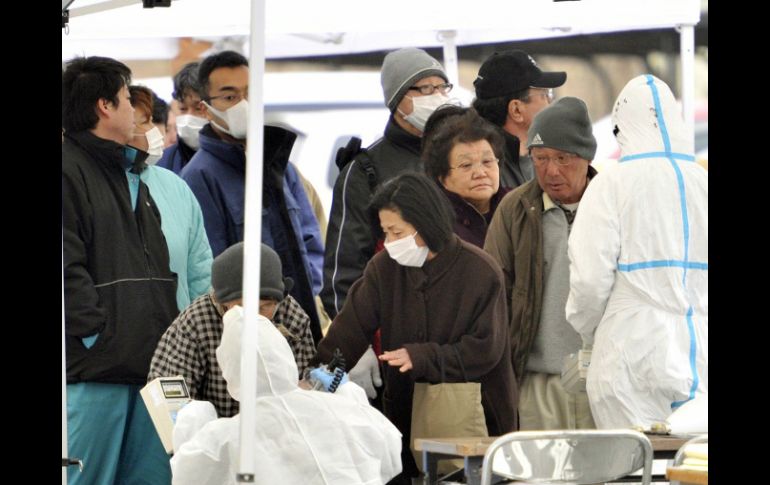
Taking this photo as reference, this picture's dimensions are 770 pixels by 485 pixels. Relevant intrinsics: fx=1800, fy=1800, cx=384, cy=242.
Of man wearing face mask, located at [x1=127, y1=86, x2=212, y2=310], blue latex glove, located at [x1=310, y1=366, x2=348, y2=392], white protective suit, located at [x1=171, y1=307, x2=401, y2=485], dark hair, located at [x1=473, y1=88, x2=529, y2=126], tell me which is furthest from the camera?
dark hair, located at [x1=473, y1=88, x2=529, y2=126]

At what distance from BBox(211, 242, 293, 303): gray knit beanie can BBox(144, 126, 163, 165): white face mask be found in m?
0.62

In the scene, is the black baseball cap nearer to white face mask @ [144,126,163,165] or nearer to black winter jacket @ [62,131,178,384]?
white face mask @ [144,126,163,165]

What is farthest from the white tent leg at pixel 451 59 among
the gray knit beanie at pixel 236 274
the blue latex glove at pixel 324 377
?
the blue latex glove at pixel 324 377

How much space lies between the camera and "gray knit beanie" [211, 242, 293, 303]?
6.30m

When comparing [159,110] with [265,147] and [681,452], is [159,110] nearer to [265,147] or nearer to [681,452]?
[265,147]

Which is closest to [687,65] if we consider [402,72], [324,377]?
[402,72]

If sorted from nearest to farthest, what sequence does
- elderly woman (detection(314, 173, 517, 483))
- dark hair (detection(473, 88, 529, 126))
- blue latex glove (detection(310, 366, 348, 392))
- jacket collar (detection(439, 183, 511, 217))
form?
blue latex glove (detection(310, 366, 348, 392)), elderly woman (detection(314, 173, 517, 483)), jacket collar (detection(439, 183, 511, 217)), dark hair (detection(473, 88, 529, 126))

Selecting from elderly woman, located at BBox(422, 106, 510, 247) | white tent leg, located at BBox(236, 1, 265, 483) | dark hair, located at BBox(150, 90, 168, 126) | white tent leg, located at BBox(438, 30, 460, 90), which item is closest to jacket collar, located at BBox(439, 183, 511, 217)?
elderly woman, located at BBox(422, 106, 510, 247)

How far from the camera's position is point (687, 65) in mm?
7180

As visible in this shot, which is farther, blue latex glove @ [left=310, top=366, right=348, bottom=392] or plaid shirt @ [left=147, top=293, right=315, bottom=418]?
plaid shirt @ [left=147, top=293, right=315, bottom=418]

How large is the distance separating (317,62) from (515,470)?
2423 mm

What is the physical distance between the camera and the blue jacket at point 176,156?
277 inches
